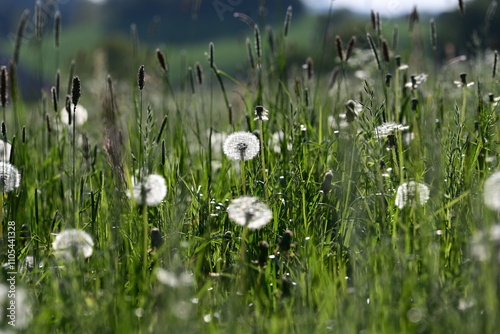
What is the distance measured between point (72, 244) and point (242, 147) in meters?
0.80

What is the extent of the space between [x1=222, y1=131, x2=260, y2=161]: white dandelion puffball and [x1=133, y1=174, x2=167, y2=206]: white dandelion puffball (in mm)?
376

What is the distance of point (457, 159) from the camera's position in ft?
7.49

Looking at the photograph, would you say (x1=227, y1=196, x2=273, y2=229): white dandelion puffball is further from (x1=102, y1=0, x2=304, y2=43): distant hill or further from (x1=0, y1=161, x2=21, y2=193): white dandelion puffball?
(x1=102, y1=0, x2=304, y2=43): distant hill

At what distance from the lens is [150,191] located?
1.93 metres

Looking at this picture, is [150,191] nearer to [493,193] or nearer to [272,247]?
[272,247]

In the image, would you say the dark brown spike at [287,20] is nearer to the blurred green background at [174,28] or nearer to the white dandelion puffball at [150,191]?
the blurred green background at [174,28]

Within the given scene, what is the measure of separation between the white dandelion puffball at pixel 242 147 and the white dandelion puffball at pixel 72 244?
66cm

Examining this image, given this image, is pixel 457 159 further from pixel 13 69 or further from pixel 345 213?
pixel 13 69

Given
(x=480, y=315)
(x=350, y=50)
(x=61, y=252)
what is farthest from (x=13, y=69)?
(x=480, y=315)

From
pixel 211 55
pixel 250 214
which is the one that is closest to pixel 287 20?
pixel 211 55

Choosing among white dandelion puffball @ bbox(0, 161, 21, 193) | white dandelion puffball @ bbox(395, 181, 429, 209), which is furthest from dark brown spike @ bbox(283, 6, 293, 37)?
white dandelion puffball @ bbox(0, 161, 21, 193)

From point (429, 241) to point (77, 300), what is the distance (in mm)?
990

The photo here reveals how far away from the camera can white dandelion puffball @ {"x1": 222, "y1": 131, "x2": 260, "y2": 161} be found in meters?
2.27

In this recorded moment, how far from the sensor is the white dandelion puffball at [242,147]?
2268 mm
